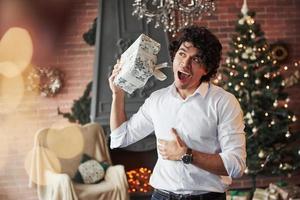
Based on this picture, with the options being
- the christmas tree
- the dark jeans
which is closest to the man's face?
the dark jeans

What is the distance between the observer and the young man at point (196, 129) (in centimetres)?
150

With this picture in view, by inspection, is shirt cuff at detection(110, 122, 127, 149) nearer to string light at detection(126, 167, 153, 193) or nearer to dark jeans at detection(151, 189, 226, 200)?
dark jeans at detection(151, 189, 226, 200)

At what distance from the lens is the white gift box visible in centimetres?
163

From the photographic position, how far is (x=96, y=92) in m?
4.46

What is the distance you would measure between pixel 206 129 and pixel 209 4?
186 cm

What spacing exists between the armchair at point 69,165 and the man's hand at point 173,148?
242cm

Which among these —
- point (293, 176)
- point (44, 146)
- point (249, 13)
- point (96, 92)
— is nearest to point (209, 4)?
point (249, 13)

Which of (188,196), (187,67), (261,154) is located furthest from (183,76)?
(261,154)

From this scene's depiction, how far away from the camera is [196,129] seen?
155 cm

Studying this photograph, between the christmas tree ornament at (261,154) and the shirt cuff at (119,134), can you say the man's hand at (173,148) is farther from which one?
the christmas tree ornament at (261,154)

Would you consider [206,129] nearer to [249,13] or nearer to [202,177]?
[202,177]

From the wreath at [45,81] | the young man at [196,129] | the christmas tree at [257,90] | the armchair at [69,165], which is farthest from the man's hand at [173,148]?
the wreath at [45,81]

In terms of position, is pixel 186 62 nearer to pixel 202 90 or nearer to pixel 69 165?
pixel 202 90

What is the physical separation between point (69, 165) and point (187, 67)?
112 inches
